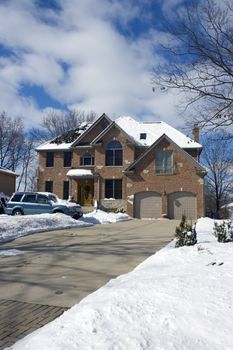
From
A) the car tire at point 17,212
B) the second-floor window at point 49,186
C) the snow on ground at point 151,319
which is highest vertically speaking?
the second-floor window at point 49,186

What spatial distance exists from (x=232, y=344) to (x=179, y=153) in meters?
32.5

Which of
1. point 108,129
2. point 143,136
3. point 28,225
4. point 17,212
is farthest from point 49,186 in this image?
point 28,225

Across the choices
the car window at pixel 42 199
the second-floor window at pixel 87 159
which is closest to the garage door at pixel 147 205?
the second-floor window at pixel 87 159

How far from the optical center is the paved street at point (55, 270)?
231 inches

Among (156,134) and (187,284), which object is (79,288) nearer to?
(187,284)

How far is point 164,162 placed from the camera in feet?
119

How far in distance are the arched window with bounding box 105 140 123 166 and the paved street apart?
80.6 feet

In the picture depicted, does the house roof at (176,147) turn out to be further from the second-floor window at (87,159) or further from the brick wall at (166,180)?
the second-floor window at (87,159)

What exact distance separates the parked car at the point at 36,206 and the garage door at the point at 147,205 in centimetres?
1035

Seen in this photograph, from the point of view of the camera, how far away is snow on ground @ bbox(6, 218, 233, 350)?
12.8 feet

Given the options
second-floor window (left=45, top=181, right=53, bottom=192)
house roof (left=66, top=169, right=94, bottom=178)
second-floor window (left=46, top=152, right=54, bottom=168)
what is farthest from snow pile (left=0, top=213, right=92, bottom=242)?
second-floor window (left=46, top=152, right=54, bottom=168)

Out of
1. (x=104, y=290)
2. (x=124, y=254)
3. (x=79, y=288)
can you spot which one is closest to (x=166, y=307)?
(x=104, y=290)

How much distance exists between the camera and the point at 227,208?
168 ft

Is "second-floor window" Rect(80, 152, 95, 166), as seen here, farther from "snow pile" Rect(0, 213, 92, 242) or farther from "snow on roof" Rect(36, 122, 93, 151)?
"snow pile" Rect(0, 213, 92, 242)
